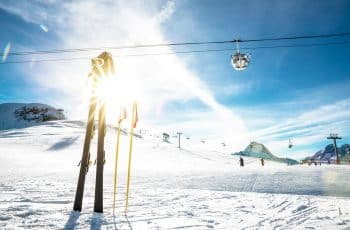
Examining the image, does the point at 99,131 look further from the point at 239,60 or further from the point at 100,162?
the point at 239,60

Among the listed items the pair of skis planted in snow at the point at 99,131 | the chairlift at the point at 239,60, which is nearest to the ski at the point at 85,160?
the pair of skis planted in snow at the point at 99,131

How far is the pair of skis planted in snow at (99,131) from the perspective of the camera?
9164mm

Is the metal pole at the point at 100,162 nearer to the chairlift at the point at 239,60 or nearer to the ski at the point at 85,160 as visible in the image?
the ski at the point at 85,160

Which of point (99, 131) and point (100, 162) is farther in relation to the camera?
point (99, 131)

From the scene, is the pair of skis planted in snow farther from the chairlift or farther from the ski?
the chairlift

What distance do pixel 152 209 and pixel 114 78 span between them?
4.39 meters

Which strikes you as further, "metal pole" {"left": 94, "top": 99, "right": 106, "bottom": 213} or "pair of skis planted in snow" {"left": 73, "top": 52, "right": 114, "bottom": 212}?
"pair of skis planted in snow" {"left": 73, "top": 52, "right": 114, "bottom": 212}

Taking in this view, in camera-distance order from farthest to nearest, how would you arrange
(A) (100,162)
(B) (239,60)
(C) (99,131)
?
(B) (239,60), (C) (99,131), (A) (100,162)

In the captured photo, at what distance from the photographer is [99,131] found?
9680 millimetres

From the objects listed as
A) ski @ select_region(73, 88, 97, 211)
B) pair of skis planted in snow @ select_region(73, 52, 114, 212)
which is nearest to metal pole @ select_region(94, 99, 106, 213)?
pair of skis planted in snow @ select_region(73, 52, 114, 212)

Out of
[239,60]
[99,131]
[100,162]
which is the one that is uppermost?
[239,60]

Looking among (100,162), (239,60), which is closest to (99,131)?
(100,162)

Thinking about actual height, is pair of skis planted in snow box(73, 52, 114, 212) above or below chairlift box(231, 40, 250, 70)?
below

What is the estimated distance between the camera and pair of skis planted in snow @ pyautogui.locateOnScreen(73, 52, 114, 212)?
9.16 meters
